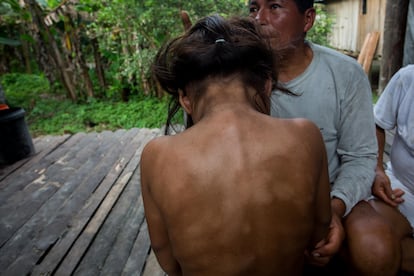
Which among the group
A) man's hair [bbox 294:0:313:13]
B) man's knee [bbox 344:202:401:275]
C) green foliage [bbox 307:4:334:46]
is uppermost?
man's hair [bbox 294:0:313:13]

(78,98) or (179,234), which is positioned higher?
(179,234)

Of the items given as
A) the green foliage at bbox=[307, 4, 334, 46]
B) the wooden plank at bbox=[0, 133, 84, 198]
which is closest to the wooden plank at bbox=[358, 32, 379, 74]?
the green foliage at bbox=[307, 4, 334, 46]

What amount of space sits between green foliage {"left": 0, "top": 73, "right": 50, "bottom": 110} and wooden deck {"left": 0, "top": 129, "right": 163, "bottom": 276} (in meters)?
4.04

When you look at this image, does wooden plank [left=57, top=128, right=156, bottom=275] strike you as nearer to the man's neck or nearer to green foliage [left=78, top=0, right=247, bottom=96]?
the man's neck

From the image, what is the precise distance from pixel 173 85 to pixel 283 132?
1.36 feet

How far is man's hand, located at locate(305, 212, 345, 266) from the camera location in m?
1.28

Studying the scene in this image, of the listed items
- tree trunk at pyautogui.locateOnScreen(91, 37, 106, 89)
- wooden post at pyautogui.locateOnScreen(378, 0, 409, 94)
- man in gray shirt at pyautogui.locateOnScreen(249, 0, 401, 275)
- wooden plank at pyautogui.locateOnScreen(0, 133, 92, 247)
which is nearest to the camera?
man in gray shirt at pyautogui.locateOnScreen(249, 0, 401, 275)

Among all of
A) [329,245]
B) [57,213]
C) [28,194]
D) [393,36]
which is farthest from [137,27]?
[329,245]

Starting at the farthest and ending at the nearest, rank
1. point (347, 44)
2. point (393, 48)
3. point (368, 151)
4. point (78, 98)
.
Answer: point (347, 44)
point (78, 98)
point (393, 48)
point (368, 151)

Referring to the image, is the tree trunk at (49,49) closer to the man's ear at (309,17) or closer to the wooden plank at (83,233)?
the wooden plank at (83,233)

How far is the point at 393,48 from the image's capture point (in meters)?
4.98

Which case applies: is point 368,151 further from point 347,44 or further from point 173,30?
point 347,44

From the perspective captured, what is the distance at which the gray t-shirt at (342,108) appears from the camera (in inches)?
59.3

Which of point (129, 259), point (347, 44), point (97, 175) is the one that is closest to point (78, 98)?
point (97, 175)
